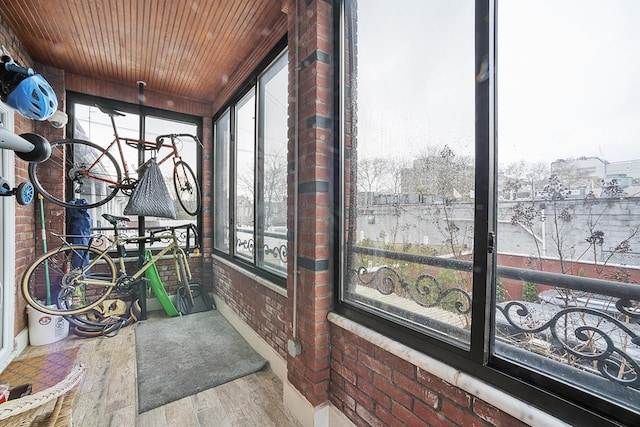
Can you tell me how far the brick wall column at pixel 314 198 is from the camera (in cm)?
168

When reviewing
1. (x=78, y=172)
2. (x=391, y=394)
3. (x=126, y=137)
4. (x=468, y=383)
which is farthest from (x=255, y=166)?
(x=468, y=383)

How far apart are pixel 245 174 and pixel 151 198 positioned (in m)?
0.98

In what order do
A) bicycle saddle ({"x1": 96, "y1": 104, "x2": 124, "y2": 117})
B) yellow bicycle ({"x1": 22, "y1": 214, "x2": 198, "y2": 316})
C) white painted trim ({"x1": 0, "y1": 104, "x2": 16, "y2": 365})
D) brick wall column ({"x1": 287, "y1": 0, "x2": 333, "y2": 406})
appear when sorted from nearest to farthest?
brick wall column ({"x1": 287, "y1": 0, "x2": 333, "y2": 406})
white painted trim ({"x1": 0, "y1": 104, "x2": 16, "y2": 365})
yellow bicycle ({"x1": 22, "y1": 214, "x2": 198, "y2": 316})
bicycle saddle ({"x1": 96, "y1": 104, "x2": 124, "y2": 117})

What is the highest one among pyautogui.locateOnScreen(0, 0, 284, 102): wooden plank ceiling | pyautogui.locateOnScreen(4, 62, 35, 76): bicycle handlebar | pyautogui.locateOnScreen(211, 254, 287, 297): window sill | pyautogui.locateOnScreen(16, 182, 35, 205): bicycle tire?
pyautogui.locateOnScreen(0, 0, 284, 102): wooden plank ceiling

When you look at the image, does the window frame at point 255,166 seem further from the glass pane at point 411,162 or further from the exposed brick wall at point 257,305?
the glass pane at point 411,162

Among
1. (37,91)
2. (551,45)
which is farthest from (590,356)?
(37,91)

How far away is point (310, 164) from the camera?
1708 millimetres

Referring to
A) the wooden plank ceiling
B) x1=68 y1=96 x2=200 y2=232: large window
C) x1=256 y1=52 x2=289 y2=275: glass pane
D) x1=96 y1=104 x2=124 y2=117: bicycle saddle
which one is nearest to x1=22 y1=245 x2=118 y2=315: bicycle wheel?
x1=68 y1=96 x2=200 y2=232: large window

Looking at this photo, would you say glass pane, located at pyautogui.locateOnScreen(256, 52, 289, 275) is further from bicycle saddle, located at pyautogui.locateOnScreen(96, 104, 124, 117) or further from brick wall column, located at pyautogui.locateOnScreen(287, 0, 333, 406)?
bicycle saddle, located at pyautogui.locateOnScreen(96, 104, 124, 117)

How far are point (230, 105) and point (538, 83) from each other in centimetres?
335

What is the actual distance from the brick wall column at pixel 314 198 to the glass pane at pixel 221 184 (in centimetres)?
214

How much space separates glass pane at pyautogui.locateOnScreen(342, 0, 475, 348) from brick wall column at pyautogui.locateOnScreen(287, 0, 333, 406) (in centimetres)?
13

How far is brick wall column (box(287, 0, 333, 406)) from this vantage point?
1.68m

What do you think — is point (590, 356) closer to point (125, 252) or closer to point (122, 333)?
point (122, 333)
